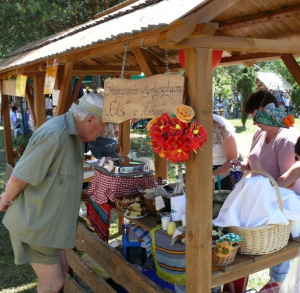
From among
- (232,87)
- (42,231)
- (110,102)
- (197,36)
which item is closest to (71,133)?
(110,102)

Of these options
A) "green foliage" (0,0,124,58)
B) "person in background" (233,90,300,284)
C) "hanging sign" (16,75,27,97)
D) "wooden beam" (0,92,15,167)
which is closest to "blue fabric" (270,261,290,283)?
"person in background" (233,90,300,284)

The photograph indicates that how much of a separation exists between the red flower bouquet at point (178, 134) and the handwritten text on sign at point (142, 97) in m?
0.08

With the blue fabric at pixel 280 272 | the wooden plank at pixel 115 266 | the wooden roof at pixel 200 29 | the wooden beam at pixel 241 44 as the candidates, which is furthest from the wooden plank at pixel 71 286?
the wooden beam at pixel 241 44

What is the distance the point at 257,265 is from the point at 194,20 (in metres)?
1.46

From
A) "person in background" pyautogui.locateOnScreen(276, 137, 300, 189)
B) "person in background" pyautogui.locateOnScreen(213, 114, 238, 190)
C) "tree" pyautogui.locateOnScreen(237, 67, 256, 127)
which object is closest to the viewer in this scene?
"person in background" pyautogui.locateOnScreen(276, 137, 300, 189)

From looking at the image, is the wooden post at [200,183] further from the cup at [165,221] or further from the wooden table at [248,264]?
the cup at [165,221]

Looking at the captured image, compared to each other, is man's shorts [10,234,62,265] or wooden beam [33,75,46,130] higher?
wooden beam [33,75,46,130]

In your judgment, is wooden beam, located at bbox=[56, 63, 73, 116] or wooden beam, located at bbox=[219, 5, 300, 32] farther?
wooden beam, located at bbox=[56, 63, 73, 116]

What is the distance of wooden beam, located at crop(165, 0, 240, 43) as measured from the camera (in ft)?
5.23

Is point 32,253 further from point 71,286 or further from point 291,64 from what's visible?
point 291,64

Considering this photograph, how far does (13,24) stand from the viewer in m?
10.1

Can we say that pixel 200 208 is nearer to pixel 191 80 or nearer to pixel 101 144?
pixel 191 80

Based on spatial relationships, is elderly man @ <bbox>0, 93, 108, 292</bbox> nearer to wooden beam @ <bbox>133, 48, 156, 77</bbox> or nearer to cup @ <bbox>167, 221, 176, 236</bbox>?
wooden beam @ <bbox>133, 48, 156, 77</bbox>

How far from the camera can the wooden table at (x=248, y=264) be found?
2051 millimetres
